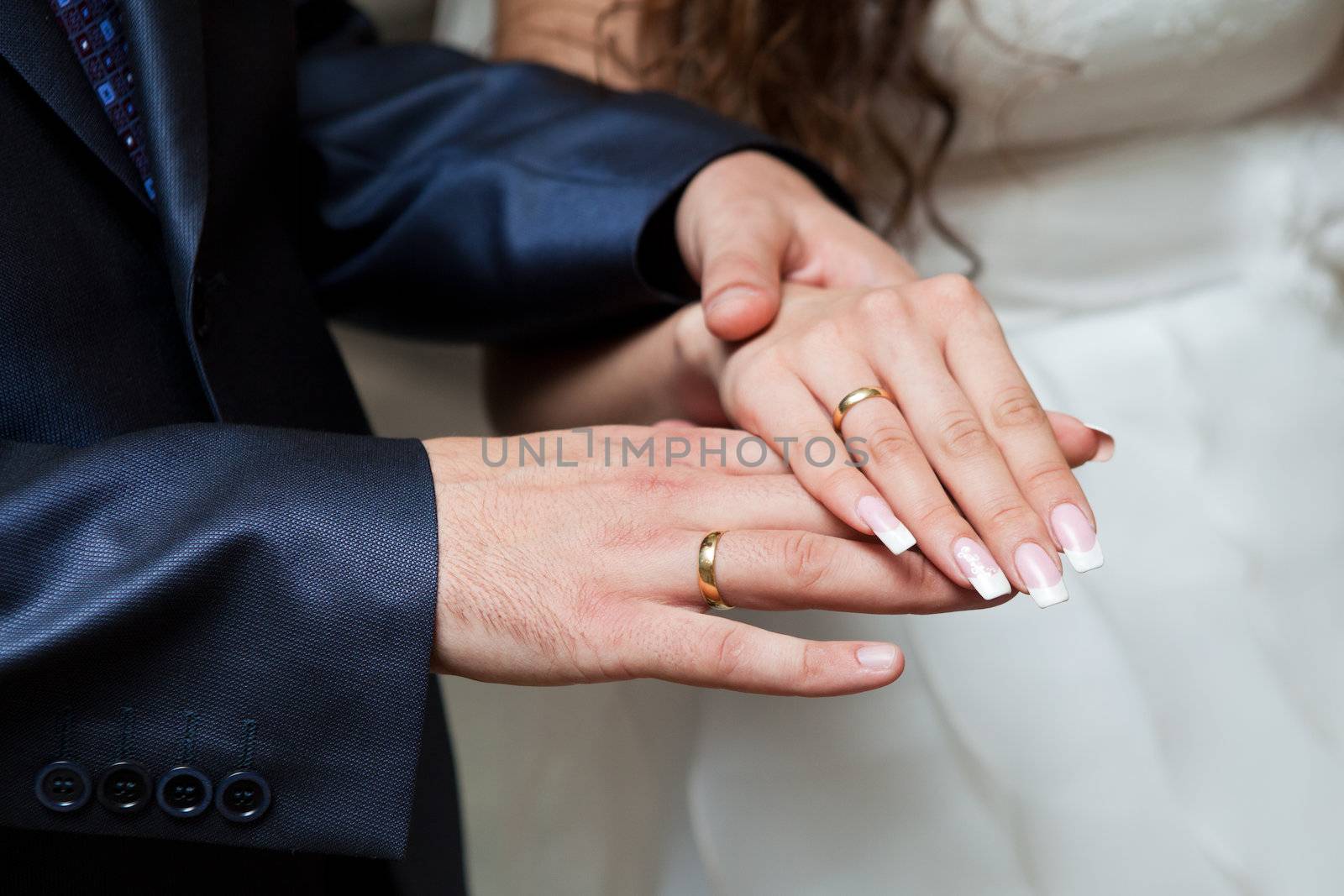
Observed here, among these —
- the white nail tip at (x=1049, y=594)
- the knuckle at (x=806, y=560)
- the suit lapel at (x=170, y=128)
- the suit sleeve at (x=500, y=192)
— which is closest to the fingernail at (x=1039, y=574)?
the white nail tip at (x=1049, y=594)

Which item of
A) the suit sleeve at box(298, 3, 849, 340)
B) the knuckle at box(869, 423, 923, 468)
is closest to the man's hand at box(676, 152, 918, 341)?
the suit sleeve at box(298, 3, 849, 340)

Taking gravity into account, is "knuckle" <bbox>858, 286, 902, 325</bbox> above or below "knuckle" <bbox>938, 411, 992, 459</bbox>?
above

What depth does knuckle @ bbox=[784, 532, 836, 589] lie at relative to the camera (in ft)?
1.83

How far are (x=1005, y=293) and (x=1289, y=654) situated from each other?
1.46ft

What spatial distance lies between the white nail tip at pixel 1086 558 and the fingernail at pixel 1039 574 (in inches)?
0.6

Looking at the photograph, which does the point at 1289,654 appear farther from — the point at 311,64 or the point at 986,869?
the point at 311,64

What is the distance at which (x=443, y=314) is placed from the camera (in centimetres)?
94

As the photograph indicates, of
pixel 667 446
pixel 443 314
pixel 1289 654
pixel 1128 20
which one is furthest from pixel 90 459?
pixel 1128 20

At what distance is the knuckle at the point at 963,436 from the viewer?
603 mm

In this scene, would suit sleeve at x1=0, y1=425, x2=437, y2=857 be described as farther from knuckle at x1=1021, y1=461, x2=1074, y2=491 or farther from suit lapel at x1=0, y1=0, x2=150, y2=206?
knuckle at x1=1021, y1=461, x2=1074, y2=491

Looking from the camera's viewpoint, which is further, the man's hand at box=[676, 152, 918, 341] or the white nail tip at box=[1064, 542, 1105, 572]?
the man's hand at box=[676, 152, 918, 341]

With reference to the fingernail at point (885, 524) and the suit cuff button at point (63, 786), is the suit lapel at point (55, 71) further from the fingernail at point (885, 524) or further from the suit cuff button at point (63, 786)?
the fingernail at point (885, 524)

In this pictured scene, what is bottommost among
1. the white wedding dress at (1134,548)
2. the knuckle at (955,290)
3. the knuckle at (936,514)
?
the white wedding dress at (1134,548)

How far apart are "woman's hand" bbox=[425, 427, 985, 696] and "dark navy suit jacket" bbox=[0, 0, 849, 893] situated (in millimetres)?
31
